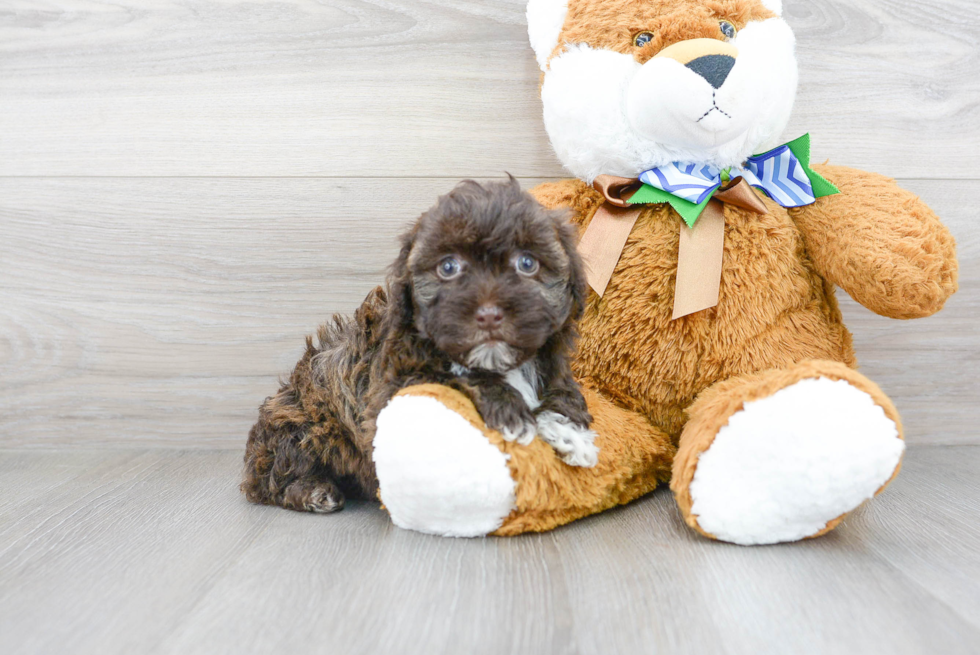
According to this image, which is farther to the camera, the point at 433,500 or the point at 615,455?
the point at 615,455

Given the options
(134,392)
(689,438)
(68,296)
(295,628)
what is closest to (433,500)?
(295,628)

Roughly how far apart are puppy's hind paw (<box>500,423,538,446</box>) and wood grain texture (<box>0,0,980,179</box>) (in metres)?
0.79

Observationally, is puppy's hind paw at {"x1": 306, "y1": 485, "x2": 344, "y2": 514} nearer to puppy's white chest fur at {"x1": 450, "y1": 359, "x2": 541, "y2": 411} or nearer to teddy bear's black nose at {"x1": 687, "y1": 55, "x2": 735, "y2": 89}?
puppy's white chest fur at {"x1": 450, "y1": 359, "x2": 541, "y2": 411}

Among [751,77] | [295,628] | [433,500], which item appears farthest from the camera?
[751,77]

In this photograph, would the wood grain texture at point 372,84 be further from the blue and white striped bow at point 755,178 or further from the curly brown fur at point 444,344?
the curly brown fur at point 444,344

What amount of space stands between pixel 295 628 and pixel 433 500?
285 millimetres

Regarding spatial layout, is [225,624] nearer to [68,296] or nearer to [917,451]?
[68,296]

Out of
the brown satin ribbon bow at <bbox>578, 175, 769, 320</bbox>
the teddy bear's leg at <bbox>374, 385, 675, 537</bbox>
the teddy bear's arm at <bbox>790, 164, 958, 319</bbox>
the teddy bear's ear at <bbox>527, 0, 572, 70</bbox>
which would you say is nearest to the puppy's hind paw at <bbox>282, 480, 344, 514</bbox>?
the teddy bear's leg at <bbox>374, 385, 675, 537</bbox>

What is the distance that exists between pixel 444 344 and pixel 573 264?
0.25m

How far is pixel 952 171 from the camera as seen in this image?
1.72 metres

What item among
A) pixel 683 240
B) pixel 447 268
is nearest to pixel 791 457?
pixel 683 240

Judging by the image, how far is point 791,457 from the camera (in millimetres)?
1052

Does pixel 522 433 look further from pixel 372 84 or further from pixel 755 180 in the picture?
pixel 372 84

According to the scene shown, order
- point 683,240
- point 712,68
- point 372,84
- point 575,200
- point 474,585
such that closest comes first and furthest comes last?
point 474,585 < point 712,68 < point 683,240 < point 575,200 < point 372,84
